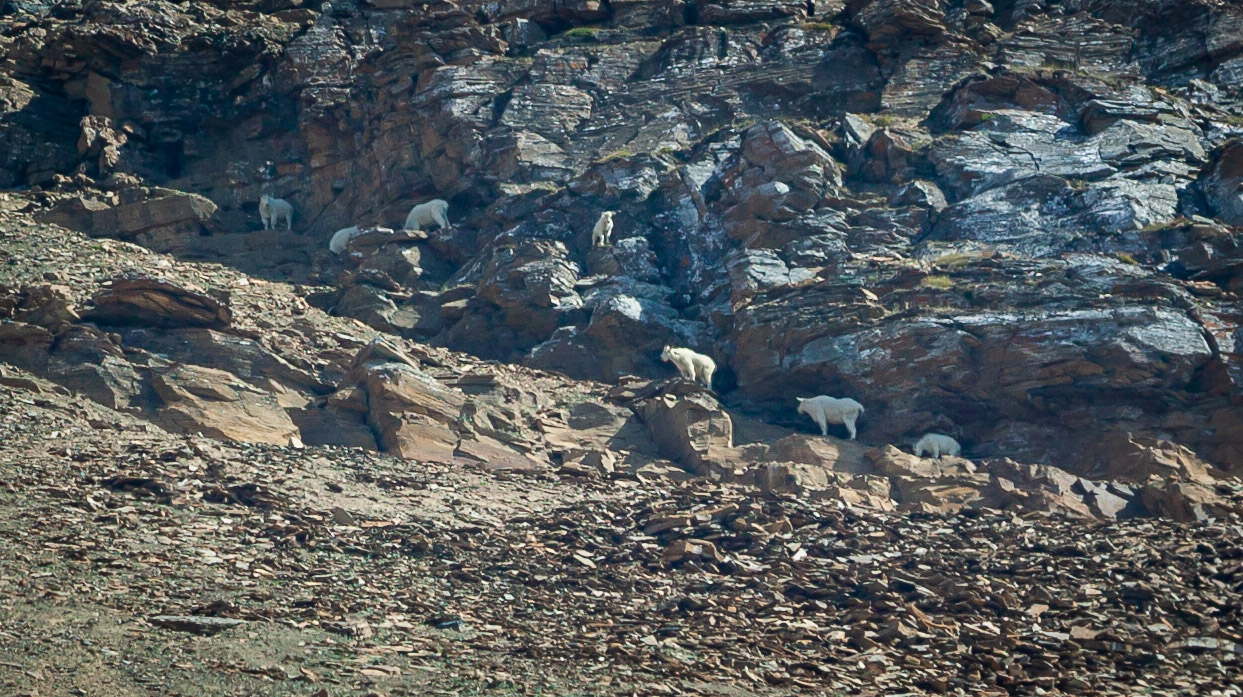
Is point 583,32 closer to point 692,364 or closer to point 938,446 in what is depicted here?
point 692,364

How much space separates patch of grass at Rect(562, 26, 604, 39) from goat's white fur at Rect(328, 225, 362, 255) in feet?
32.8

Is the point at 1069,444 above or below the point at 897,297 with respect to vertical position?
below

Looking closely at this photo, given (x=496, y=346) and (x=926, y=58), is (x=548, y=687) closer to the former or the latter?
(x=496, y=346)

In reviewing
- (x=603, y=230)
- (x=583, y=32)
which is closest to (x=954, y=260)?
(x=603, y=230)

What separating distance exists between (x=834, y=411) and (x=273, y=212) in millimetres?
16987

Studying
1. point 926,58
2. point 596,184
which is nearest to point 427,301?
point 596,184

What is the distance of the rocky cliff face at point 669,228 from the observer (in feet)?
75.3

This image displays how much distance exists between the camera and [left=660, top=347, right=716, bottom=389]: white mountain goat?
25.6m

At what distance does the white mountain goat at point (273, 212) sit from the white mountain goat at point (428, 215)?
4.09 metres

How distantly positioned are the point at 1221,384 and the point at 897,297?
5934 millimetres

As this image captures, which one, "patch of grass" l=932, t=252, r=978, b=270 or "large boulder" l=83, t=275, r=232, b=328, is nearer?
"large boulder" l=83, t=275, r=232, b=328

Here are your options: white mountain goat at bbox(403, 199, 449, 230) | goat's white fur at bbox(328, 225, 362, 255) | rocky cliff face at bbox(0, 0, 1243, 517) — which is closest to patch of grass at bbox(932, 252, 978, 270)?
rocky cliff face at bbox(0, 0, 1243, 517)

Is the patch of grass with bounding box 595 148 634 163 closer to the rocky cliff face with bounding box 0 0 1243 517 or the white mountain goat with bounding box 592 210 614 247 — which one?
the rocky cliff face with bounding box 0 0 1243 517

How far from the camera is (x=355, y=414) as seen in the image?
22766 mm
